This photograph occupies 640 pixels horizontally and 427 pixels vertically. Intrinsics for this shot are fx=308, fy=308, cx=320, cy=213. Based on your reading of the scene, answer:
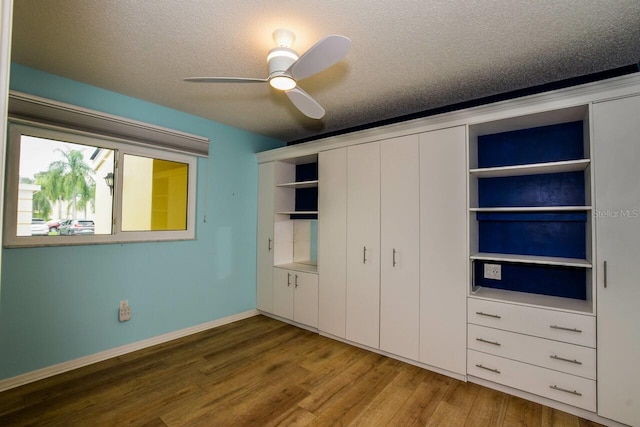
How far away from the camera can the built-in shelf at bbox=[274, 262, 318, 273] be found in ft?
12.2

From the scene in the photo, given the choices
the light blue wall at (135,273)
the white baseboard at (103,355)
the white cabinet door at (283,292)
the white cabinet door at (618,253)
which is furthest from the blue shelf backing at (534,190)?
the white baseboard at (103,355)

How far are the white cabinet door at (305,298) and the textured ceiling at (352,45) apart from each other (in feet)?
6.58

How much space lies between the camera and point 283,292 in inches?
153

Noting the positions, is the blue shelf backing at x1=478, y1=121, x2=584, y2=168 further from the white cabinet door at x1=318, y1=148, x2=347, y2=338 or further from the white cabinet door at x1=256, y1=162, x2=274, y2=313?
the white cabinet door at x1=256, y1=162, x2=274, y2=313

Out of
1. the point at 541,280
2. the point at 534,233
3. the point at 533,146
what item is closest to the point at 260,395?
the point at 541,280

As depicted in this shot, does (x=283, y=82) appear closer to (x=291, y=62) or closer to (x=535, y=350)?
(x=291, y=62)

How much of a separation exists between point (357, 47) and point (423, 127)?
100 cm

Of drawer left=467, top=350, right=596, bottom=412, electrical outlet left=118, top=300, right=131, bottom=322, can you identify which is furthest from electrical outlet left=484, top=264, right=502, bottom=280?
electrical outlet left=118, top=300, right=131, bottom=322

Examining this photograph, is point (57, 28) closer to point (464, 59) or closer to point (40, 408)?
point (40, 408)

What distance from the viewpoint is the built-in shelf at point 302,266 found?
370 centimetres

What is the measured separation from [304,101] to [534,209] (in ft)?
6.30

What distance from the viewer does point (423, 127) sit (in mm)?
2789

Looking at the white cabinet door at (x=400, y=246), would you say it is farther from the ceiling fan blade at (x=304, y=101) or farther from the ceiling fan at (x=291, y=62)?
the ceiling fan at (x=291, y=62)

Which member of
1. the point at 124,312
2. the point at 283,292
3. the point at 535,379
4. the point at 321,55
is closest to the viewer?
the point at 321,55
